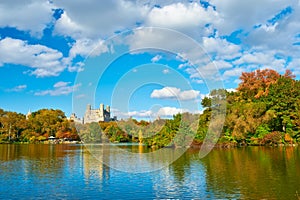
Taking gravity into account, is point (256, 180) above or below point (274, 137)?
below

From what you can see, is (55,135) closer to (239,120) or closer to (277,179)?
(239,120)

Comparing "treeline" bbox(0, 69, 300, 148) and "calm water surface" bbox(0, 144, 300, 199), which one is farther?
"treeline" bbox(0, 69, 300, 148)

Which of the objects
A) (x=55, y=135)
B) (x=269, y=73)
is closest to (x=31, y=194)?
(x=269, y=73)

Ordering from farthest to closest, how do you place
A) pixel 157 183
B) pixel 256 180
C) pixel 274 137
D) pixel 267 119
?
pixel 267 119
pixel 274 137
pixel 157 183
pixel 256 180

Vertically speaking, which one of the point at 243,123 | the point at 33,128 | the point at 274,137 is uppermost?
the point at 33,128

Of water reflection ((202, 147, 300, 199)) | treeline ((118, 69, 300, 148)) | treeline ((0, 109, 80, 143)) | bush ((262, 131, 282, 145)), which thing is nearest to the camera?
water reflection ((202, 147, 300, 199))

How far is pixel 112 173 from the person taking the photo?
1725 cm

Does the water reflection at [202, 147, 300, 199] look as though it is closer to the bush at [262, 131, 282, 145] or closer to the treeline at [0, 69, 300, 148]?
the bush at [262, 131, 282, 145]

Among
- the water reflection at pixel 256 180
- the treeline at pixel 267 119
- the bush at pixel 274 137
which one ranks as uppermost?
the treeline at pixel 267 119

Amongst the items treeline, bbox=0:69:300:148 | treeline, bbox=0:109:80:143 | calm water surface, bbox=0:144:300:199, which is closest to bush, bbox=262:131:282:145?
treeline, bbox=0:69:300:148

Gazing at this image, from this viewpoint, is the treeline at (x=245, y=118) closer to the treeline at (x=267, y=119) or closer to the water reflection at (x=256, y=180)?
the treeline at (x=267, y=119)

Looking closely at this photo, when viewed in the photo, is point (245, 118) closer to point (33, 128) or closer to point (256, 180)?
point (256, 180)

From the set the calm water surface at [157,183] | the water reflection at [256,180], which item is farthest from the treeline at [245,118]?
the calm water surface at [157,183]

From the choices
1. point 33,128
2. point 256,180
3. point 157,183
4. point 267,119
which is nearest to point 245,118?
point 267,119
